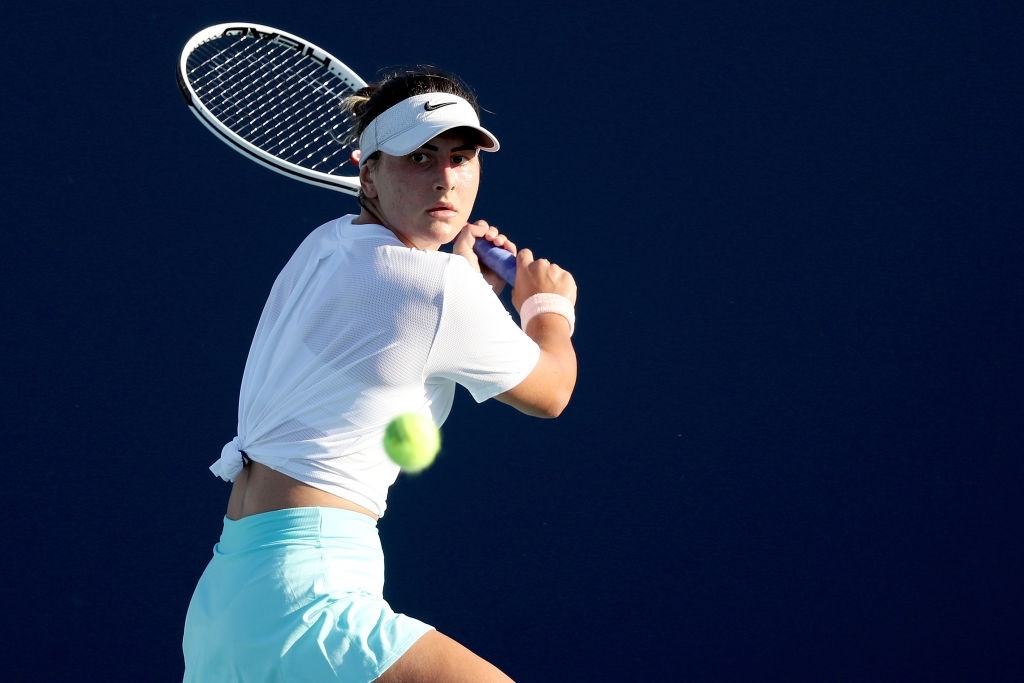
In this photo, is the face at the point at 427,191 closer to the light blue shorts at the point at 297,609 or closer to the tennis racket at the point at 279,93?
the light blue shorts at the point at 297,609

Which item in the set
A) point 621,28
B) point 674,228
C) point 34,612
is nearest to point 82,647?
point 34,612

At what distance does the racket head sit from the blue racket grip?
41 cm

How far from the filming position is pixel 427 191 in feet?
6.46

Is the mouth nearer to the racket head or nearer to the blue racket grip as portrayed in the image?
the blue racket grip

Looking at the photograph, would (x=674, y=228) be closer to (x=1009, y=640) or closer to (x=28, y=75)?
(x=1009, y=640)

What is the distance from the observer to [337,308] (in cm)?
180

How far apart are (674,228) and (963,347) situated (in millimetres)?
858

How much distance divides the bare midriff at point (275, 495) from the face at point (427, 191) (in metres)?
0.41

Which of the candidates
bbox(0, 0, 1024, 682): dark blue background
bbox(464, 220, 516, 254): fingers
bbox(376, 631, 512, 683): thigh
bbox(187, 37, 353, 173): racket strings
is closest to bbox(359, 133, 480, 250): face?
bbox(464, 220, 516, 254): fingers

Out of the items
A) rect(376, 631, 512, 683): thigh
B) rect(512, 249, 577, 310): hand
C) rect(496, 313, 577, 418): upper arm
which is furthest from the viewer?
rect(512, 249, 577, 310): hand

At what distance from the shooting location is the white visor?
76.0 inches

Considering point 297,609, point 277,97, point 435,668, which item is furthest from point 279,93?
point 435,668

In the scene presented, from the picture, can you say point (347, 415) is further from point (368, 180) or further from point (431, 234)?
point (368, 180)

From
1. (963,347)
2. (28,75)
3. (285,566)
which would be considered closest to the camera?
(285,566)
